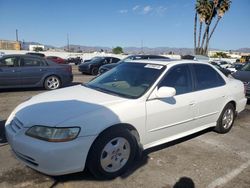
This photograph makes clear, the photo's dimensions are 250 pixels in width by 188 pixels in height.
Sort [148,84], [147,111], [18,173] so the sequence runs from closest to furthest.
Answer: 1. [18,173]
2. [147,111]
3. [148,84]

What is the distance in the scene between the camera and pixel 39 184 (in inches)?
131

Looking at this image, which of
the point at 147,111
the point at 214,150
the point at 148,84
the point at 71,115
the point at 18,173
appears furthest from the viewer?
the point at 214,150

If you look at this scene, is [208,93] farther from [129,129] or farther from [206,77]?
[129,129]

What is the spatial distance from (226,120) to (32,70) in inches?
287

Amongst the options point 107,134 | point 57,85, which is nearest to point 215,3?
point 57,85

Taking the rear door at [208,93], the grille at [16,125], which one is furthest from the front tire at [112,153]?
the rear door at [208,93]

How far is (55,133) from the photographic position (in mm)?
3102

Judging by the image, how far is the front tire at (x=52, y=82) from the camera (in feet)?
34.5

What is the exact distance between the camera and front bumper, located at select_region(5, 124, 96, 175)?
3.04 meters

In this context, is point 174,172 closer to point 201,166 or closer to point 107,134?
point 201,166

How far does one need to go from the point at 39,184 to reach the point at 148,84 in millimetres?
2038

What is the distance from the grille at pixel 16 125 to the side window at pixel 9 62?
681cm

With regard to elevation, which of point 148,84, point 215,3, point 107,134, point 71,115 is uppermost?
point 215,3

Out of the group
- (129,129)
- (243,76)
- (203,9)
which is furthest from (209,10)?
(129,129)
